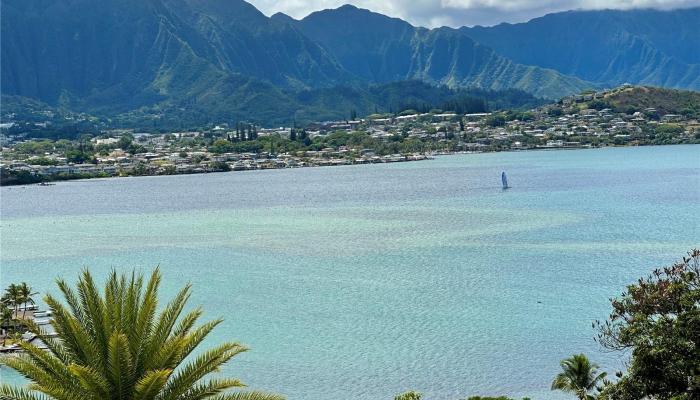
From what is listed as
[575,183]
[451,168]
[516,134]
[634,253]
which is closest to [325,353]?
[634,253]

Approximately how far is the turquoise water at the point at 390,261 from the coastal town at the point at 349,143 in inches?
1515

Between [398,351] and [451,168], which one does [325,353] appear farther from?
[451,168]

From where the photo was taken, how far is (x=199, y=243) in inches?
2301

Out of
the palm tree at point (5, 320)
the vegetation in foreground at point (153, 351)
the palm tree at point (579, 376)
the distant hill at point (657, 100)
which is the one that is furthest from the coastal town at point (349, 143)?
the vegetation in foreground at point (153, 351)

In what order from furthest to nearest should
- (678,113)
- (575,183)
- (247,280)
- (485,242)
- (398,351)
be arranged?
(678,113)
(575,183)
(485,242)
(247,280)
(398,351)

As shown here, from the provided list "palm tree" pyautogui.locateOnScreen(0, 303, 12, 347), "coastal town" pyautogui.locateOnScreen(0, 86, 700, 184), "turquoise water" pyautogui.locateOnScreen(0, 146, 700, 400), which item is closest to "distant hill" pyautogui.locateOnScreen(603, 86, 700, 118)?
"coastal town" pyautogui.locateOnScreen(0, 86, 700, 184)

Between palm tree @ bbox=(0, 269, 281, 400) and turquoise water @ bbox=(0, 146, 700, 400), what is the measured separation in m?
13.5

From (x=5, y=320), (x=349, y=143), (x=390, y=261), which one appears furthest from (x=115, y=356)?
(x=349, y=143)

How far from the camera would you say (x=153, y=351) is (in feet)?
37.6

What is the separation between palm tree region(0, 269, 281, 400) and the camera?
34.9 ft

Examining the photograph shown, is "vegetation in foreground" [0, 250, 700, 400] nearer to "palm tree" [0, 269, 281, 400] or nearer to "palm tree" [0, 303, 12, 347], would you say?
"palm tree" [0, 269, 281, 400]

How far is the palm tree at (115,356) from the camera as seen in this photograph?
34.9 ft

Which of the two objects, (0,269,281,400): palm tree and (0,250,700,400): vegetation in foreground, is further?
(0,250,700,400): vegetation in foreground

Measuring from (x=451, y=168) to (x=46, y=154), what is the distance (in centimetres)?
7664
